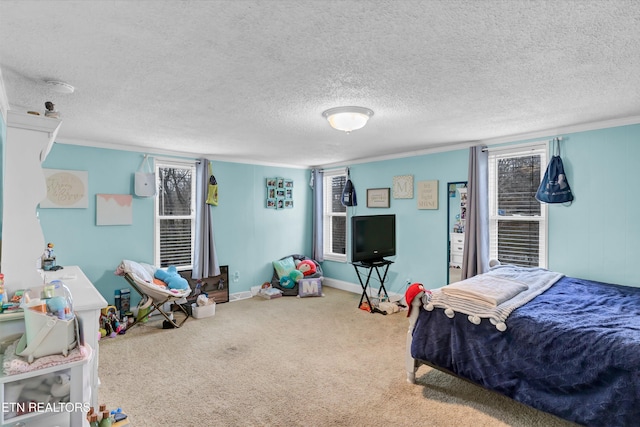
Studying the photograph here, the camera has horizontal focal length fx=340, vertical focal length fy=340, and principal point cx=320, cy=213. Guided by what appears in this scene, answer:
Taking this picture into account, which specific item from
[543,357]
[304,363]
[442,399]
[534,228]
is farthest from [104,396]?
[534,228]

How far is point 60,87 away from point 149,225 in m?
2.62

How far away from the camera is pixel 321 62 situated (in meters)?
1.98

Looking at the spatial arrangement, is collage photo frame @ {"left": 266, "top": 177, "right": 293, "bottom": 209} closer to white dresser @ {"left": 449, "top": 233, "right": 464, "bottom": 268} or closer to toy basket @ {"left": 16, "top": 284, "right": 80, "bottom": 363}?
white dresser @ {"left": 449, "top": 233, "right": 464, "bottom": 268}

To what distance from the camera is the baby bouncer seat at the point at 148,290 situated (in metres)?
3.94

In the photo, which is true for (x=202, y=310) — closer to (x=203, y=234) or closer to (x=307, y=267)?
(x=203, y=234)

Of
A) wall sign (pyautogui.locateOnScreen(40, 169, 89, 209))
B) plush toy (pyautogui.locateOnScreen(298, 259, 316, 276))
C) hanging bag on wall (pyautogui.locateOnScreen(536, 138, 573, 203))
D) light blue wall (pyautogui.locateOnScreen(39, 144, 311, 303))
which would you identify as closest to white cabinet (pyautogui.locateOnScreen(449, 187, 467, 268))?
hanging bag on wall (pyautogui.locateOnScreen(536, 138, 573, 203))

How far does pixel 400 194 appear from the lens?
514 cm

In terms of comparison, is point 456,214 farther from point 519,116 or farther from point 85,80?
point 85,80

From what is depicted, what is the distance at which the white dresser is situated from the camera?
4457 millimetres

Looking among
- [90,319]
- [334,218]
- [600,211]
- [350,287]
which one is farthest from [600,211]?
[90,319]

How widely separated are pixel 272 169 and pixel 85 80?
12.6 feet

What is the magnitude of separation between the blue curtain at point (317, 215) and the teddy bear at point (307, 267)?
438 millimetres

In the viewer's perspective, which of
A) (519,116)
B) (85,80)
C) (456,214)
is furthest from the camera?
(456,214)

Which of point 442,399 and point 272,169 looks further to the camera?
point 272,169
